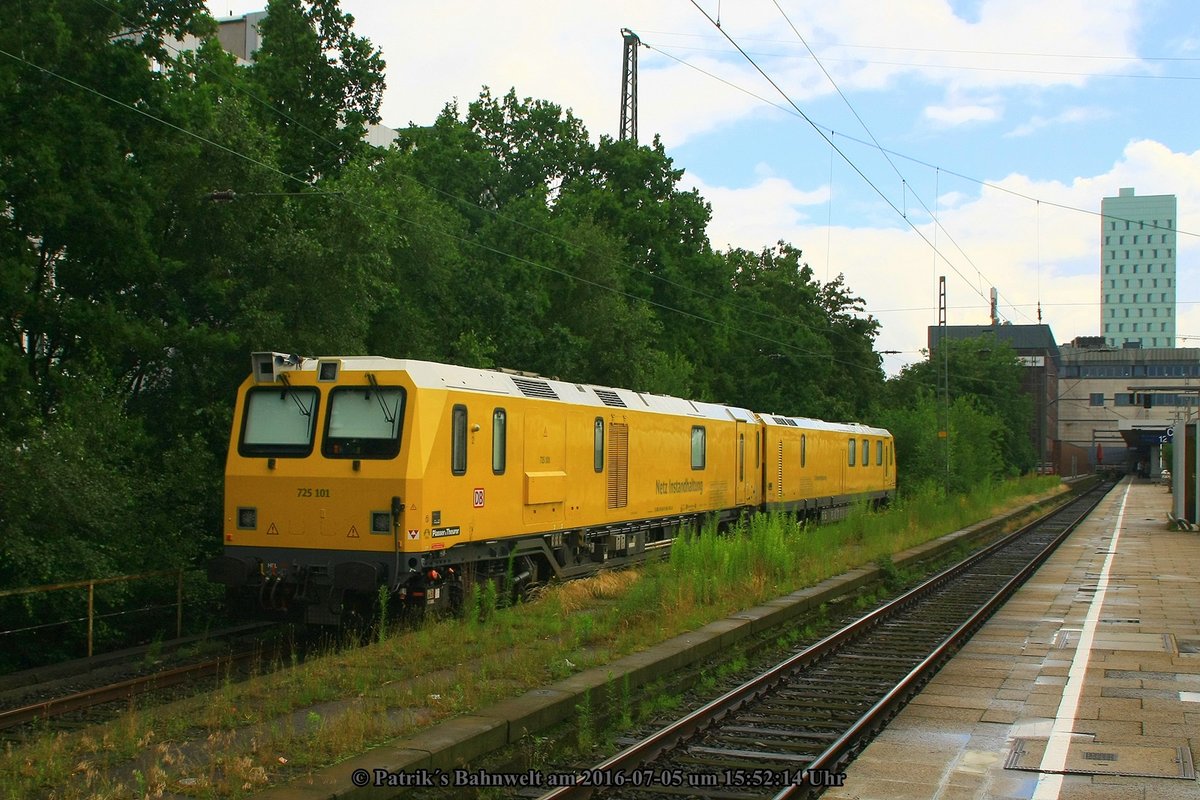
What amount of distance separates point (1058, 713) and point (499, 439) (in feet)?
23.5

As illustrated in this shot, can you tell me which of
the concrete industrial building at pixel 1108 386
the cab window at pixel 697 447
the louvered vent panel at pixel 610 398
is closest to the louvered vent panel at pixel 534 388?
the louvered vent panel at pixel 610 398

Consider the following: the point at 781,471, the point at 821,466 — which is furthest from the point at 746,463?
the point at 821,466

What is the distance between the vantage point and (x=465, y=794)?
680 cm

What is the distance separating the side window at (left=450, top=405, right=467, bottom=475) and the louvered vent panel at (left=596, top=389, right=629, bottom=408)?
4562mm

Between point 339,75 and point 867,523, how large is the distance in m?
16.5

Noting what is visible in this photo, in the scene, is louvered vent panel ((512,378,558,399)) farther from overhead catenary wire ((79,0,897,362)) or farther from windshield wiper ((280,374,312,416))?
overhead catenary wire ((79,0,897,362))

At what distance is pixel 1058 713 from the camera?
895cm

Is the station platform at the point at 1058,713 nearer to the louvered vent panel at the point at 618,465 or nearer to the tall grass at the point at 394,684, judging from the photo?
the tall grass at the point at 394,684

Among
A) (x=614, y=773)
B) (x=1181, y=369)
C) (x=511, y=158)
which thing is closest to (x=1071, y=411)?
(x=1181, y=369)

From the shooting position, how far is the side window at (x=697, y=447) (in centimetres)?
2112

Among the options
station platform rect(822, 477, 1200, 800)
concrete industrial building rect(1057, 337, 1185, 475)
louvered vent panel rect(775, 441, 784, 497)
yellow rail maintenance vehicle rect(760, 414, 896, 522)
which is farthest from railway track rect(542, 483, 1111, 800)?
concrete industrial building rect(1057, 337, 1185, 475)

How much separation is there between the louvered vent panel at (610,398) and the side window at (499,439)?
3.54m

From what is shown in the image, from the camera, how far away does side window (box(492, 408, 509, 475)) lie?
1362cm

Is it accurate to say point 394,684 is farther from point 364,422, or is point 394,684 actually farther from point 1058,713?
point 1058,713
